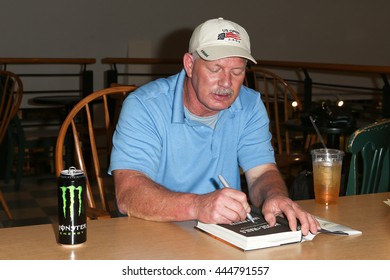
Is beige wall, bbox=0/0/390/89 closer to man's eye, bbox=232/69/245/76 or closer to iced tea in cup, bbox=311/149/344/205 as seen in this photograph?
man's eye, bbox=232/69/245/76

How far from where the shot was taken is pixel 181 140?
2064 mm

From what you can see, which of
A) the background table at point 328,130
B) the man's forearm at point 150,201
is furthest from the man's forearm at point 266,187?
the background table at point 328,130

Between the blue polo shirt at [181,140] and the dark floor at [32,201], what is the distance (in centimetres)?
239

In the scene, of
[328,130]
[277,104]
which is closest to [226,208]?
[328,130]

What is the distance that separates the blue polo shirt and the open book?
457mm

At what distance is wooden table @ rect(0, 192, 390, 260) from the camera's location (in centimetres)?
137

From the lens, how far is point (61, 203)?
1403 millimetres

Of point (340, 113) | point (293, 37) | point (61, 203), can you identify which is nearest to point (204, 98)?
point (61, 203)

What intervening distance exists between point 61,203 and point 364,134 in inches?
45.1

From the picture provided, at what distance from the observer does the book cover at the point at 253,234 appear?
4.59 feet

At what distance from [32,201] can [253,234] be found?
3703 mm

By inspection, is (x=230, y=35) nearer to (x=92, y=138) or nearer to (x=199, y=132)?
(x=199, y=132)

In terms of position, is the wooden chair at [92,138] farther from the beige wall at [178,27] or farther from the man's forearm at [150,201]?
the beige wall at [178,27]
